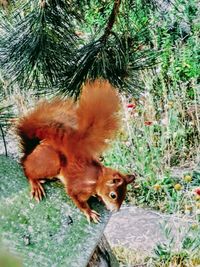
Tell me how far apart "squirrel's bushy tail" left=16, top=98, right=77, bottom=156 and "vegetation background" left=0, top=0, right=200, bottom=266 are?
0.15ft

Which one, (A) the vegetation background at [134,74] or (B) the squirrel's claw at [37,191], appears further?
(A) the vegetation background at [134,74]

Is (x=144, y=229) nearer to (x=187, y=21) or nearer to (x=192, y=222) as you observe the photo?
(x=192, y=222)

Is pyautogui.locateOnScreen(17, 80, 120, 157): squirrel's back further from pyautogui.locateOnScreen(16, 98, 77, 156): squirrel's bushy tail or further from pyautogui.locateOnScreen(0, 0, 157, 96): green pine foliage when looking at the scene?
pyautogui.locateOnScreen(0, 0, 157, 96): green pine foliage

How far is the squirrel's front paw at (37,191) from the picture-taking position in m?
1.24

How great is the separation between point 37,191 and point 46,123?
6.9 inches

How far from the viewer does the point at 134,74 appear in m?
1.60

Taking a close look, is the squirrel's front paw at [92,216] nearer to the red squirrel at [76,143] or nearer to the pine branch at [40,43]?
the red squirrel at [76,143]

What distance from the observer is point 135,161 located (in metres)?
2.95

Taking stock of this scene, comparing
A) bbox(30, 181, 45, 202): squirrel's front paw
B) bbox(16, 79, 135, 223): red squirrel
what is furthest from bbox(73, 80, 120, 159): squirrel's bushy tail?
bbox(30, 181, 45, 202): squirrel's front paw

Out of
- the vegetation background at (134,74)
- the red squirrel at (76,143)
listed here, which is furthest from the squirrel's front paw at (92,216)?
the vegetation background at (134,74)

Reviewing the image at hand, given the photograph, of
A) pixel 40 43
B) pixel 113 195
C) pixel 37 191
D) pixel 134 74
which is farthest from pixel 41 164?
pixel 134 74

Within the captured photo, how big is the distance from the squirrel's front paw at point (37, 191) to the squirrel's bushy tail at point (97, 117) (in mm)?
121

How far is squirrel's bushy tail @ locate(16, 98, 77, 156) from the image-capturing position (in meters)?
1.30

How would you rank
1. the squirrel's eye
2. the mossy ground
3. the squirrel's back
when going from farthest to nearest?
the squirrel's eye
the squirrel's back
the mossy ground
